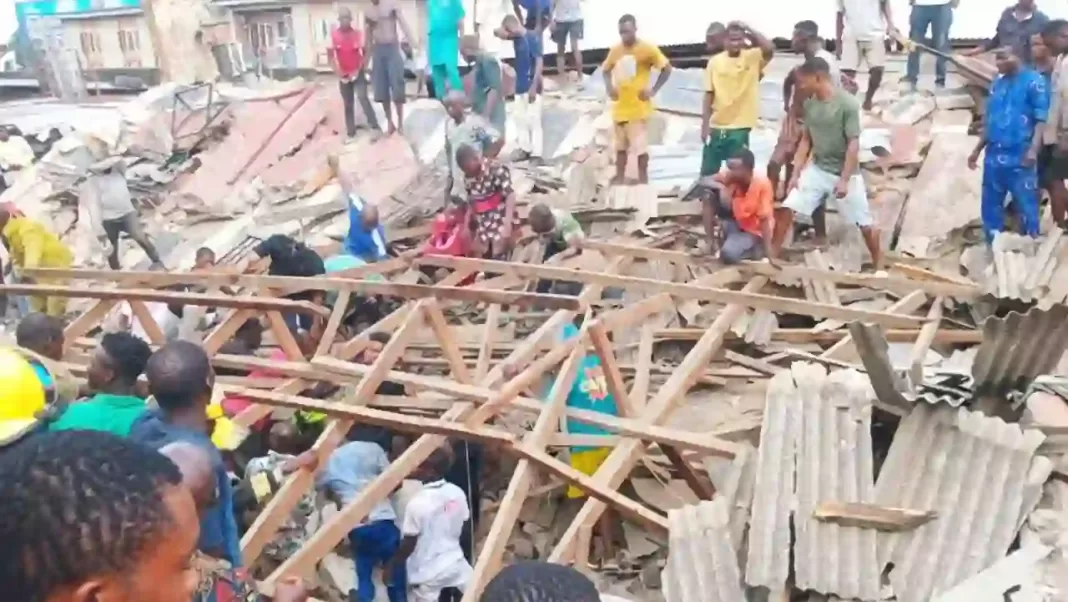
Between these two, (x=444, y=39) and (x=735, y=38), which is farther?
(x=444, y=39)

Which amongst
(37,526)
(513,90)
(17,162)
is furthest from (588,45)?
(37,526)

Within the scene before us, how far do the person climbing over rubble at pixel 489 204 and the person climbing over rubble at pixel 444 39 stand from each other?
3.21 meters

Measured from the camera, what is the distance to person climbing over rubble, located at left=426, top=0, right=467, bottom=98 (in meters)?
10.7

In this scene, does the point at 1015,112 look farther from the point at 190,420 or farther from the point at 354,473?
the point at 190,420

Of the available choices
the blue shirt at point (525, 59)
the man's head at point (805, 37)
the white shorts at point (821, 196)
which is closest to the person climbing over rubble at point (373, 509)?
the white shorts at point (821, 196)

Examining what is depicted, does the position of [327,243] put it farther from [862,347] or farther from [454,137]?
[862,347]

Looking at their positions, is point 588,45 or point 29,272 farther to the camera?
point 588,45

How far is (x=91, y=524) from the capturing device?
5.33 ft

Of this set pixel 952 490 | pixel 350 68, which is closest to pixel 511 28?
pixel 350 68

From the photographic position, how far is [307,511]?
17.4ft

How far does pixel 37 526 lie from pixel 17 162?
13.9 meters

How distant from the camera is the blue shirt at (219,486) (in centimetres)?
305

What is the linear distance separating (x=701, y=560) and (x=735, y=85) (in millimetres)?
5042

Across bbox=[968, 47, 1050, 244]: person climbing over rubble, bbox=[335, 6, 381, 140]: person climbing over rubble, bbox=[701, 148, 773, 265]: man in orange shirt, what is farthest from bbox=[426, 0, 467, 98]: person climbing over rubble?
bbox=[968, 47, 1050, 244]: person climbing over rubble
